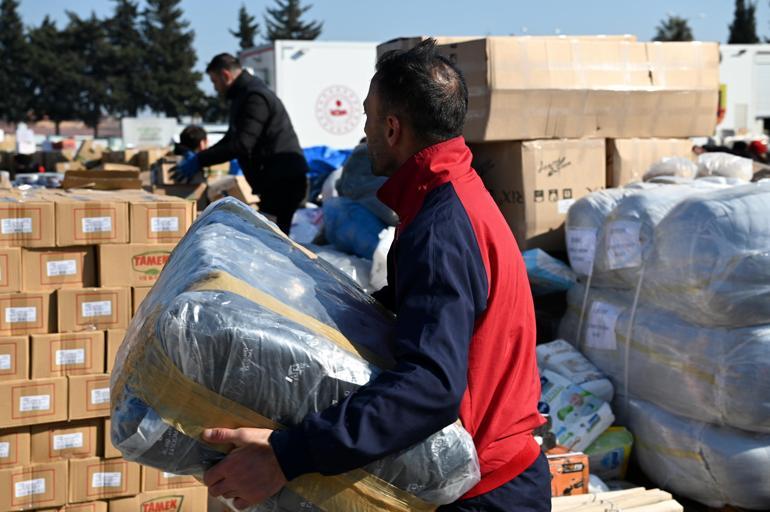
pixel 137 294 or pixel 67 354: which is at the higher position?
pixel 137 294

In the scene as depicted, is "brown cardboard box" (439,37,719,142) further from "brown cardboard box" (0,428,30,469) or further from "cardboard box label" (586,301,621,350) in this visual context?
"brown cardboard box" (0,428,30,469)

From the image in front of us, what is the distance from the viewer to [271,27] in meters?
74.8

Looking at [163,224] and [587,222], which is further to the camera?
[587,222]

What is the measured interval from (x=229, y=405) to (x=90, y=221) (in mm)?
2288

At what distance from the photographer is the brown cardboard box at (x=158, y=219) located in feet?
11.7

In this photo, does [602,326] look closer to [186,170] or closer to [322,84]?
[186,170]

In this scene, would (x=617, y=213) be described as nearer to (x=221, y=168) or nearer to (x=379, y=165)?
(x=379, y=165)

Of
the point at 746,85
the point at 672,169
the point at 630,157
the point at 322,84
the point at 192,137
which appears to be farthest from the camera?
the point at 746,85

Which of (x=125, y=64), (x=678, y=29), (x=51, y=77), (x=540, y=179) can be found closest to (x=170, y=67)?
(x=125, y=64)

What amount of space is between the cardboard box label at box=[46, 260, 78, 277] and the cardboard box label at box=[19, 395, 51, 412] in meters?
0.48

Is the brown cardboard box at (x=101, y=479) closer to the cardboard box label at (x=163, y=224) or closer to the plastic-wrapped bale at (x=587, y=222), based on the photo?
the cardboard box label at (x=163, y=224)

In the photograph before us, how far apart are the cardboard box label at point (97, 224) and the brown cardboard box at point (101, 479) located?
939 millimetres

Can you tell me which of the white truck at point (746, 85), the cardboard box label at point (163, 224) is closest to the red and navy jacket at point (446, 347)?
the cardboard box label at point (163, 224)

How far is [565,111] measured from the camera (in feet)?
16.0
